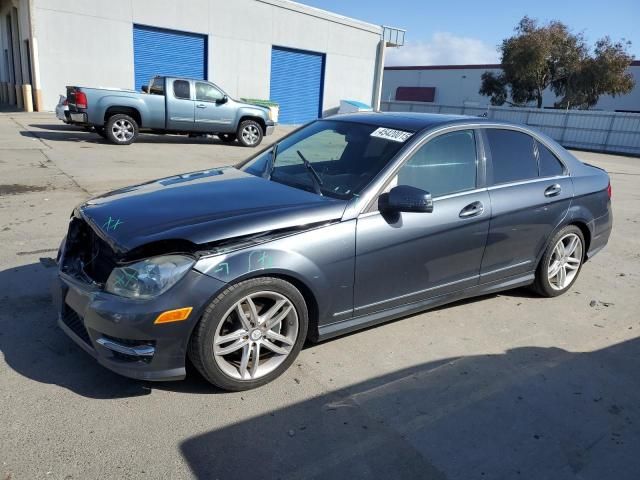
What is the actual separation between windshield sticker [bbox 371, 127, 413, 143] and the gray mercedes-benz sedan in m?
0.02

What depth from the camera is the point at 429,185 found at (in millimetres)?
3783

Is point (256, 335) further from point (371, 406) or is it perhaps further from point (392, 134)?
point (392, 134)

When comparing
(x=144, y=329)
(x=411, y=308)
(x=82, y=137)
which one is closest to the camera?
(x=144, y=329)

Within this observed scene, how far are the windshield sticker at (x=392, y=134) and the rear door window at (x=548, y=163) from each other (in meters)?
1.50

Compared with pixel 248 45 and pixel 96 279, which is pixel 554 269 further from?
pixel 248 45

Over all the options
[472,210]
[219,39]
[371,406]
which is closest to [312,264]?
[371,406]

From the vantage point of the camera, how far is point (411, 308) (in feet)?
12.4

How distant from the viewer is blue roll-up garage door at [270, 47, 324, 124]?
2609 centimetres

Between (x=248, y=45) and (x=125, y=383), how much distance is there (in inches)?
927

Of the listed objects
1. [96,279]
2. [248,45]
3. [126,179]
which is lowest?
[126,179]

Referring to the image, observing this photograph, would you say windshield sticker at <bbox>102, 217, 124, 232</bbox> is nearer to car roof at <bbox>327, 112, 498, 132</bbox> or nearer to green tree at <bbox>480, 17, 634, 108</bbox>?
car roof at <bbox>327, 112, 498, 132</bbox>

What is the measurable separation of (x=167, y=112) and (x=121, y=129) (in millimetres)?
1309

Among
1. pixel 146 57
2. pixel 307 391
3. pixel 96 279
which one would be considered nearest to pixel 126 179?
pixel 96 279

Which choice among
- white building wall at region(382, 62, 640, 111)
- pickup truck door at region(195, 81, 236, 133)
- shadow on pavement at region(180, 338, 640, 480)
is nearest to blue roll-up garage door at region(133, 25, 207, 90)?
pickup truck door at region(195, 81, 236, 133)
